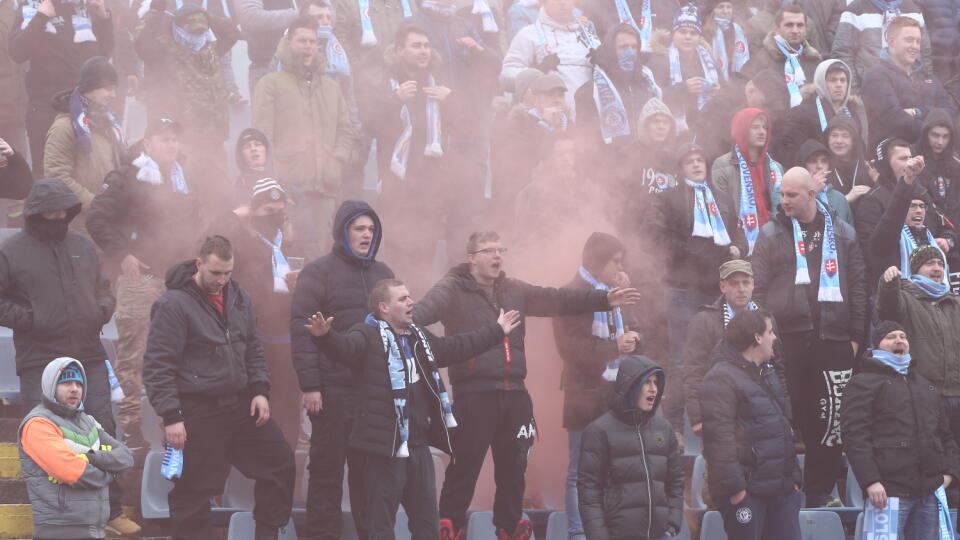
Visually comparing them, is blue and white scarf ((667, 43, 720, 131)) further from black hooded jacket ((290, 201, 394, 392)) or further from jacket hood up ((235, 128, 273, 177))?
black hooded jacket ((290, 201, 394, 392))

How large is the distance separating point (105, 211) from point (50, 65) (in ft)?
6.48

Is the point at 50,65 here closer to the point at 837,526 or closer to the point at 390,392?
the point at 390,392

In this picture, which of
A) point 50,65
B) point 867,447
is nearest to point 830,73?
point 867,447

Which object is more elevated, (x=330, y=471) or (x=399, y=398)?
(x=399, y=398)

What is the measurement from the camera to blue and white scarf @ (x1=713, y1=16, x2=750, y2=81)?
1185cm

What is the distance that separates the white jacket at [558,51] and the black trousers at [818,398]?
3018 mm

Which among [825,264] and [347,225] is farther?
[825,264]

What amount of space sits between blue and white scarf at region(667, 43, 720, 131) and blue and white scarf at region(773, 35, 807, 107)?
0.62 metres

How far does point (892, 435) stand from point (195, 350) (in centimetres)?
426

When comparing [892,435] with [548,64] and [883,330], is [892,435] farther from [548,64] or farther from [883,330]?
[548,64]

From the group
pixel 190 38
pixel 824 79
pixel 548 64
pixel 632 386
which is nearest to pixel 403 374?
pixel 632 386

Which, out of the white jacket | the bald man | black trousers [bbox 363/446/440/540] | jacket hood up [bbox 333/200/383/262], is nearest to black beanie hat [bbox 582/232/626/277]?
the bald man

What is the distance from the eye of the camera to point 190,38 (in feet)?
33.6

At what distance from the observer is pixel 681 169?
9.86m
